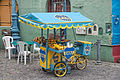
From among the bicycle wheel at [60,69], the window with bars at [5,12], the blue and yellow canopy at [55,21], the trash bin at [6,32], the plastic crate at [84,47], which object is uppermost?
the window with bars at [5,12]

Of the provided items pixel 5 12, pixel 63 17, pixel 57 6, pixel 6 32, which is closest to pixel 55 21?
pixel 63 17

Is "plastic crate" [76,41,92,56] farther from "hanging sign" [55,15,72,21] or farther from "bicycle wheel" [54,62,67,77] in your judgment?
"hanging sign" [55,15,72,21]

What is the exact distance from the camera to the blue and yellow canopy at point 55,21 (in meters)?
7.09

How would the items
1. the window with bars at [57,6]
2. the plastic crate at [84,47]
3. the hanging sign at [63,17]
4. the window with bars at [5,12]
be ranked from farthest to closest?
1. the window with bars at [5,12]
2. the window with bars at [57,6]
3. the plastic crate at [84,47]
4. the hanging sign at [63,17]

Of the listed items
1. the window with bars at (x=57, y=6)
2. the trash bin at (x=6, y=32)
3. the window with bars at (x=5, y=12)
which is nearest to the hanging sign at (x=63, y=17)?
the window with bars at (x=57, y=6)

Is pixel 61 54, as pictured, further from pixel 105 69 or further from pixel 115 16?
pixel 115 16

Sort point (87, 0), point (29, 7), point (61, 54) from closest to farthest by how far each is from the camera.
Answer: point (61, 54)
point (87, 0)
point (29, 7)

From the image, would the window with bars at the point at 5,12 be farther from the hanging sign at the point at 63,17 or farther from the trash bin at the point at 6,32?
the hanging sign at the point at 63,17

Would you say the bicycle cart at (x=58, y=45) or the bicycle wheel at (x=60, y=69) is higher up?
the bicycle cart at (x=58, y=45)

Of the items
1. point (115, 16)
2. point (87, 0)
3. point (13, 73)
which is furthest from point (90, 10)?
point (13, 73)

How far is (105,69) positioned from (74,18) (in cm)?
227

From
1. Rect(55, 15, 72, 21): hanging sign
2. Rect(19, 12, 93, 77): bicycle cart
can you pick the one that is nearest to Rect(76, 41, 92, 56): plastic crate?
Rect(19, 12, 93, 77): bicycle cart

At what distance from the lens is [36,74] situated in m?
8.00

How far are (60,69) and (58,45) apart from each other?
2.58ft
